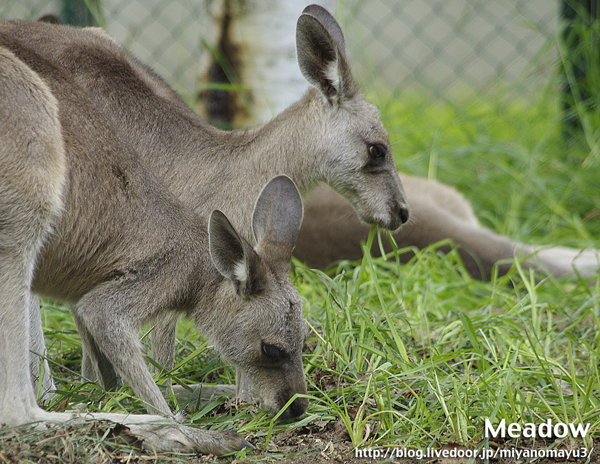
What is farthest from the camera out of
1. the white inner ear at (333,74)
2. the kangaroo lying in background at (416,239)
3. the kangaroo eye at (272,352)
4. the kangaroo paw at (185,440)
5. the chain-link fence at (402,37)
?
the chain-link fence at (402,37)

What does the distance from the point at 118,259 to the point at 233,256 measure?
477 millimetres

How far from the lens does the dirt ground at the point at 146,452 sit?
2334 millimetres

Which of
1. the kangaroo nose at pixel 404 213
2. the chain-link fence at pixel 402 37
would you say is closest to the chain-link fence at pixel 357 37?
the chain-link fence at pixel 402 37

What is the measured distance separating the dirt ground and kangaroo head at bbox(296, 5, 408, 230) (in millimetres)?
1388

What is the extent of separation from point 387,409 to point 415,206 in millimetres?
2623

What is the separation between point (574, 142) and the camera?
6355mm

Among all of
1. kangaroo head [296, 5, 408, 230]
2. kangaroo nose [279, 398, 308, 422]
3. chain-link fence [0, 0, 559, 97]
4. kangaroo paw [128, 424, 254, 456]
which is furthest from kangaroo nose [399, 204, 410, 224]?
chain-link fence [0, 0, 559, 97]

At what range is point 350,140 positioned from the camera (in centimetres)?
361

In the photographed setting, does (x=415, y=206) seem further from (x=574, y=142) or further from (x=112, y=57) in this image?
(x=112, y=57)

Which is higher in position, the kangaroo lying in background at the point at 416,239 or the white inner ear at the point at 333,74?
the white inner ear at the point at 333,74

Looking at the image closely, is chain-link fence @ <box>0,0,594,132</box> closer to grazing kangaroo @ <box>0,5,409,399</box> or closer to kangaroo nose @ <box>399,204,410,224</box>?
grazing kangaroo @ <box>0,5,409,399</box>

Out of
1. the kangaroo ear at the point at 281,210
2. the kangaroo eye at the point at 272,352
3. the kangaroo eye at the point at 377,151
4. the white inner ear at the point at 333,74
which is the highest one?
the white inner ear at the point at 333,74

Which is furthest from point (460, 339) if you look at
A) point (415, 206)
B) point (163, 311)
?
point (415, 206)

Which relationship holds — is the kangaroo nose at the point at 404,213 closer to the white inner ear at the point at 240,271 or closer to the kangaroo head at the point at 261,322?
the kangaroo head at the point at 261,322
